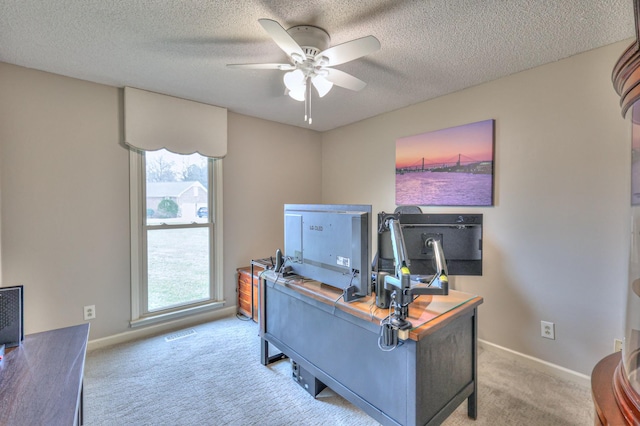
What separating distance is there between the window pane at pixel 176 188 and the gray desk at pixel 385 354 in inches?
71.6

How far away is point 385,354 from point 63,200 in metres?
2.95

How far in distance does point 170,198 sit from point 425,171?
9.29 feet

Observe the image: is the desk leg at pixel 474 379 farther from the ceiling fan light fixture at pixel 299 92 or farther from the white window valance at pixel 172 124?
the white window valance at pixel 172 124

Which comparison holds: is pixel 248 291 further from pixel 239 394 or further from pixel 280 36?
pixel 280 36

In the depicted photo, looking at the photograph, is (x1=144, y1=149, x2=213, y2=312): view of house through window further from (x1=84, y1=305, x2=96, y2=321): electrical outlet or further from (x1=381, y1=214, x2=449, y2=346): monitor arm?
(x1=381, y1=214, x2=449, y2=346): monitor arm

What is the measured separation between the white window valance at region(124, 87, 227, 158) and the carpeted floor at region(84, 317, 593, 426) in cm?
203

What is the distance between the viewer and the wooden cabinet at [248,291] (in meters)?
3.21

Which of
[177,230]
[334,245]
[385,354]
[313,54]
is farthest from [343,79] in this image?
[177,230]

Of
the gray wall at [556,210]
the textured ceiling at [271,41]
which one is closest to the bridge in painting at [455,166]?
the gray wall at [556,210]

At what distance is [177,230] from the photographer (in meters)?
3.18

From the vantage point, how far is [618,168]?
6.44 feet

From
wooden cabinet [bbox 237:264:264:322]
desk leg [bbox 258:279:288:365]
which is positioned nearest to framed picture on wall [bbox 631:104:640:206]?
desk leg [bbox 258:279:288:365]

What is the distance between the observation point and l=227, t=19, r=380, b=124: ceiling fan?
158 centimetres

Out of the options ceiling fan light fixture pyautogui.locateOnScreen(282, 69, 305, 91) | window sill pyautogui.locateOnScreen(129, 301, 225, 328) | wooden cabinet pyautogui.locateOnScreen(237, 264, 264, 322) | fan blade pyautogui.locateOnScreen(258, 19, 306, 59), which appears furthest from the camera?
wooden cabinet pyautogui.locateOnScreen(237, 264, 264, 322)
